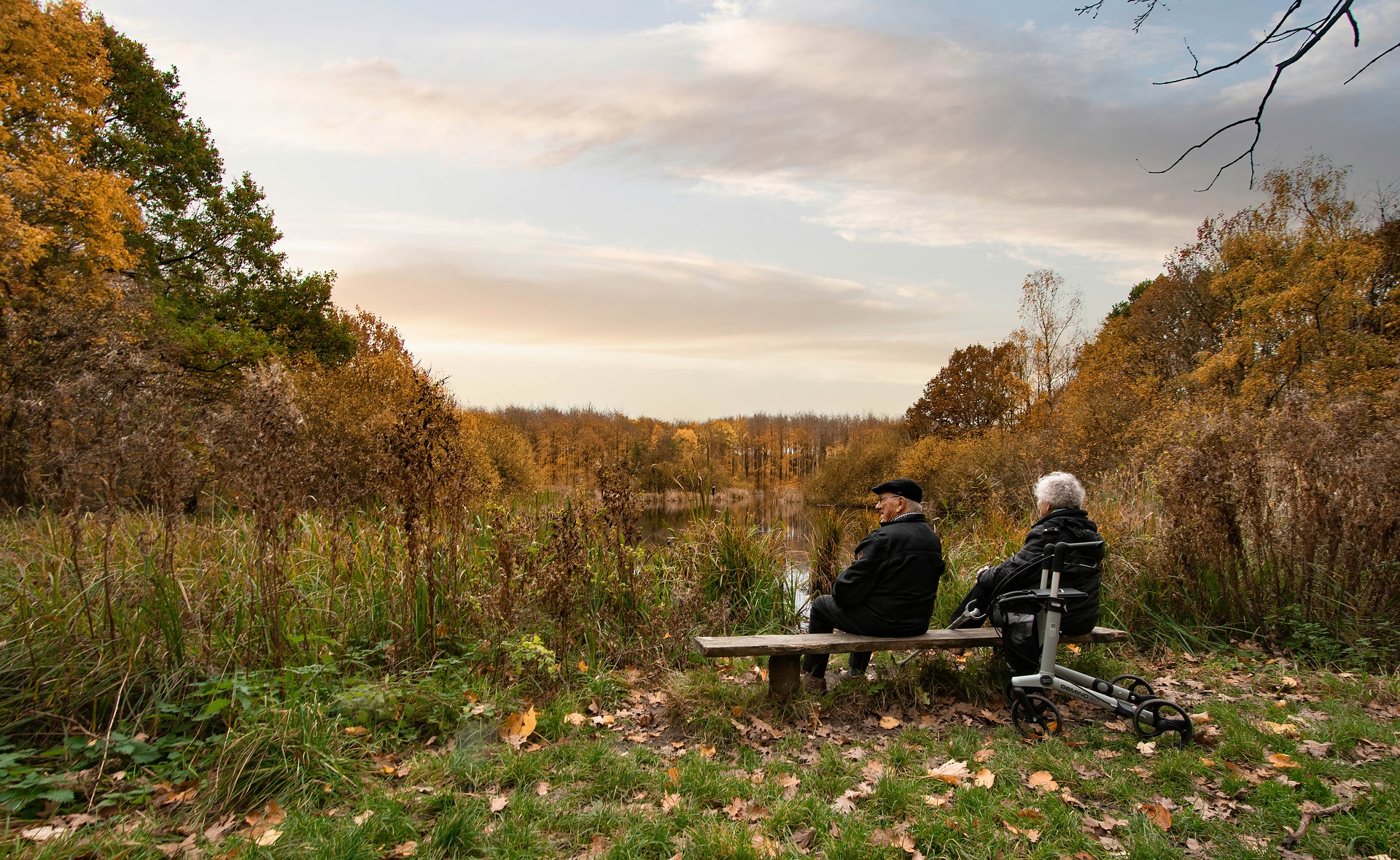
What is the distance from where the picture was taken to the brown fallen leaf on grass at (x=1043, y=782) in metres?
3.45

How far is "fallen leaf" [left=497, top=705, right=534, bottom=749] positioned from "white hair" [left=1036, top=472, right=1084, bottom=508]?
3363mm

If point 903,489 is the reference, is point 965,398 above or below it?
above

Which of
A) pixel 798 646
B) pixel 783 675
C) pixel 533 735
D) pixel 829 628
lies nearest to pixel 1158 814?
pixel 798 646

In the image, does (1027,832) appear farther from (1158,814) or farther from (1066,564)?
(1066,564)

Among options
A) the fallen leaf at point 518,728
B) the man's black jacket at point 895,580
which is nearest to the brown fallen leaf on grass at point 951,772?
the man's black jacket at point 895,580

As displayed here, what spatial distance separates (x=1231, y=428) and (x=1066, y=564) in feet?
9.09

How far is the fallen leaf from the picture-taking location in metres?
3.89

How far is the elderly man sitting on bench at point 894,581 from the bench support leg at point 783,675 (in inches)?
15.5

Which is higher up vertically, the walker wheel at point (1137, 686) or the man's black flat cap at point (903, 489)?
the man's black flat cap at point (903, 489)

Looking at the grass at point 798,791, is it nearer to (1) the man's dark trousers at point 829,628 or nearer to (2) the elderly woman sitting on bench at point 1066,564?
(1) the man's dark trousers at point 829,628

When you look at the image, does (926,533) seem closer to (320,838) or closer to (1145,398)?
(320,838)

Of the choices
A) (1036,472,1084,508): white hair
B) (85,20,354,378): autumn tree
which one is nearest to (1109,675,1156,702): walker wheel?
(1036,472,1084,508): white hair

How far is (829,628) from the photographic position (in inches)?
198

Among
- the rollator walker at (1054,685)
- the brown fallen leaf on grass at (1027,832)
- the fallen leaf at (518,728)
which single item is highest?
the rollator walker at (1054,685)
